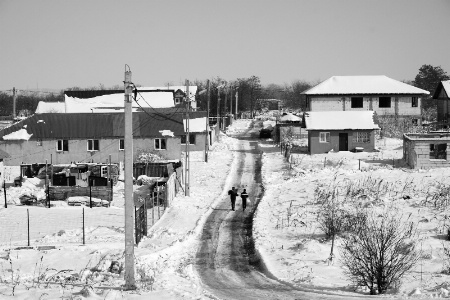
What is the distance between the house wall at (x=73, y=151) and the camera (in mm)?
48531

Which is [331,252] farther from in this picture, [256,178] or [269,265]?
[256,178]

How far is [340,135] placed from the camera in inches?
1951

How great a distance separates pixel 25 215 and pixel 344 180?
1823 centimetres

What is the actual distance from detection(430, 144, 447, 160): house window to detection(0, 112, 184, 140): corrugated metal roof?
19378 mm

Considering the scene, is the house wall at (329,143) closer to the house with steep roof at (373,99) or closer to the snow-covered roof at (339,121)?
the snow-covered roof at (339,121)

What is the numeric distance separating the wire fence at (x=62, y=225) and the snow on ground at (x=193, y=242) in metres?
0.05

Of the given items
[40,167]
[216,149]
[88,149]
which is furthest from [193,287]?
[216,149]

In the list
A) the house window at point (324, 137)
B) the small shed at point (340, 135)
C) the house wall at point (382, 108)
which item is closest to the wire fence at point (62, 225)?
the small shed at point (340, 135)

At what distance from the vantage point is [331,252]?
66.4ft

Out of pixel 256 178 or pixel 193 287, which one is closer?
pixel 193 287

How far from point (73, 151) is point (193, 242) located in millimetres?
27188

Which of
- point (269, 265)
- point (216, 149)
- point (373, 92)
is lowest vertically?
point (269, 265)

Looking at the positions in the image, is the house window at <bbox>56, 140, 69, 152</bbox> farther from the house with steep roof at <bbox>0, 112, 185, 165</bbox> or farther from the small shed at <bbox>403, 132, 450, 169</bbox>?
the small shed at <bbox>403, 132, 450, 169</bbox>

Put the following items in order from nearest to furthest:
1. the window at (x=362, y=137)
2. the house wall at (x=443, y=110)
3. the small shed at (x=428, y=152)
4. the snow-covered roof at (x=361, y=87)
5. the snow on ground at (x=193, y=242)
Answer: the snow on ground at (x=193, y=242) < the small shed at (x=428, y=152) < the window at (x=362, y=137) < the house wall at (x=443, y=110) < the snow-covered roof at (x=361, y=87)
